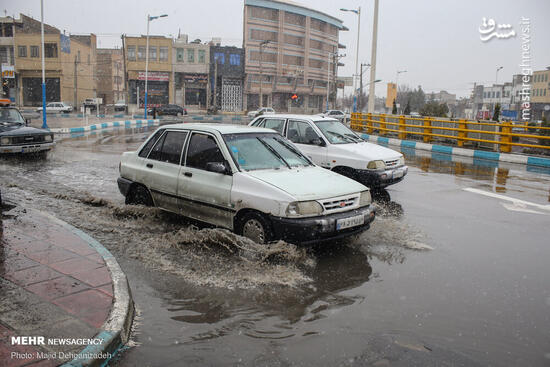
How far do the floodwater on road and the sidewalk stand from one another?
23cm

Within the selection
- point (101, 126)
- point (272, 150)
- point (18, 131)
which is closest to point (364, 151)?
point (272, 150)

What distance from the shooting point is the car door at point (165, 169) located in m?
6.52

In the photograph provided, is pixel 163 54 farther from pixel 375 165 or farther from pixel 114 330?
pixel 114 330

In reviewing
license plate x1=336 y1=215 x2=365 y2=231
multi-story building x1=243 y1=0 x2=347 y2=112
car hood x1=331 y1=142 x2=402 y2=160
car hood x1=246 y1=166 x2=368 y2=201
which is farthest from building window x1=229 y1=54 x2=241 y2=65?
license plate x1=336 y1=215 x2=365 y2=231

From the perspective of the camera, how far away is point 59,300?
12.7 feet

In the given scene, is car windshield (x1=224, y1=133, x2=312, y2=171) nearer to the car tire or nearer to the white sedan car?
the car tire

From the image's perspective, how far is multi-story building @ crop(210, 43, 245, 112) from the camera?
64375mm

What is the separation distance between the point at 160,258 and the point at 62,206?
3.37m

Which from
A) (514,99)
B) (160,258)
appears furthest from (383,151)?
(514,99)

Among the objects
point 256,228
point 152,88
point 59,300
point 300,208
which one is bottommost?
point 59,300

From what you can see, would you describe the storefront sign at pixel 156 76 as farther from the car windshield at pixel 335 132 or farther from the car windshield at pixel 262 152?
the car windshield at pixel 262 152

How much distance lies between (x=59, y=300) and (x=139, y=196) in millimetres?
3420

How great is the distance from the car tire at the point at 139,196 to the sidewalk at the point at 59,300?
136 centimetres

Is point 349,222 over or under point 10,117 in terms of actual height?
under
